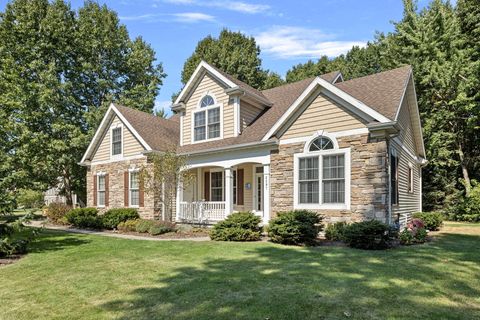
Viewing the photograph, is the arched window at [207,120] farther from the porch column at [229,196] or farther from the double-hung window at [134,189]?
the double-hung window at [134,189]

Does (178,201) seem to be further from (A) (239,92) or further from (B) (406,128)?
(B) (406,128)

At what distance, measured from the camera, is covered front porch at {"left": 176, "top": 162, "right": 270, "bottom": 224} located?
1480 centimetres

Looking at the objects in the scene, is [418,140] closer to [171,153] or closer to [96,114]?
Result: [171,153]

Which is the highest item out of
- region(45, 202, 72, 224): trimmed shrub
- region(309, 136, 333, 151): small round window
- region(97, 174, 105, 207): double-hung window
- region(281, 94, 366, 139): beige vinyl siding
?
region(281, 94, 366, 139): beige vinyl siding

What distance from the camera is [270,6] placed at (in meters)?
11.8

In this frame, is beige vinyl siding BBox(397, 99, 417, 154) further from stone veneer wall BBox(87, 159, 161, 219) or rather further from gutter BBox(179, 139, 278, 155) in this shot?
stone veneer wall BBox(87, 159, 161, 219)

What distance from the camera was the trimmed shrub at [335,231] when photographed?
33.7 ft

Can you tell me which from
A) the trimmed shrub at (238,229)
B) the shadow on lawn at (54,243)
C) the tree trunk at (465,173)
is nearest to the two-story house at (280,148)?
the trimmed shrub at (238,229)

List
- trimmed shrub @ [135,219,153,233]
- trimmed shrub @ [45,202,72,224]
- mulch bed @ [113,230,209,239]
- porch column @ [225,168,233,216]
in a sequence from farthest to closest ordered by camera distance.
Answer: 1. trimmed shrub @ [45,202,72,224]
2. porch column @ [225,168,233,216]
3. trimmed shrub @ [135,219,153,233]
4. mulch bed @ [113,230,209,239]

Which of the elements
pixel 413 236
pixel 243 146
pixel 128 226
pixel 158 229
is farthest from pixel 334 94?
pixel 128 226

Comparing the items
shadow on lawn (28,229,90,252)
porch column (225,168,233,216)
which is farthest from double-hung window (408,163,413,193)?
shadow on lawn (28,229,90,252)

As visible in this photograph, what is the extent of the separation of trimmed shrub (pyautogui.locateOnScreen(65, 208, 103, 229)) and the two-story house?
1.29 metres

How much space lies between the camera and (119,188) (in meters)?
18.3

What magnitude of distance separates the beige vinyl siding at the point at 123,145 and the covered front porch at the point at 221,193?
3.17m
